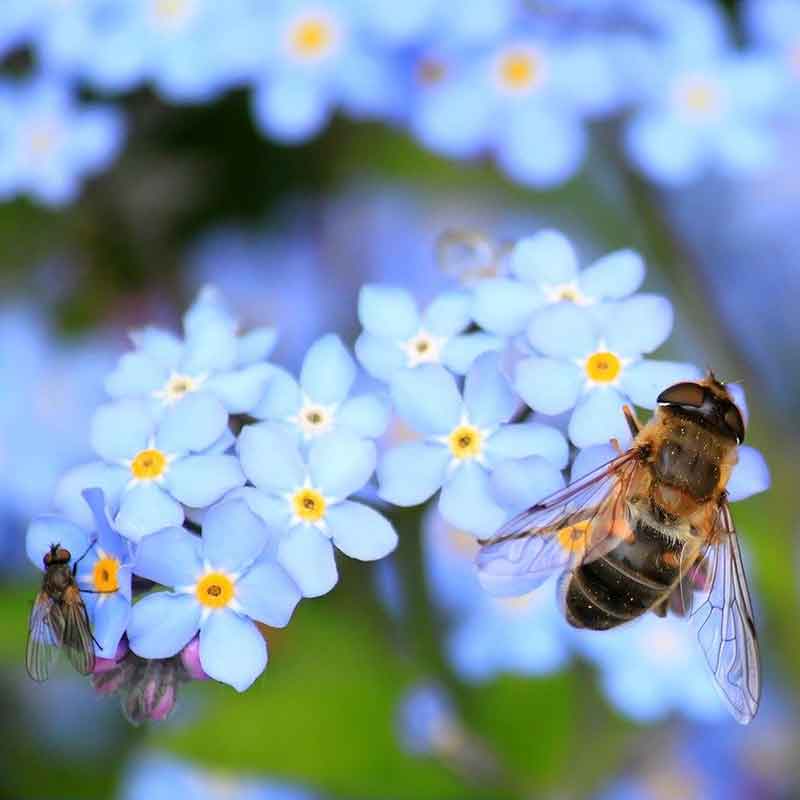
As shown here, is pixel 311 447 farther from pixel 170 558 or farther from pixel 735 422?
pixel 735 422

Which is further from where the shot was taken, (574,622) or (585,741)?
(585,741)

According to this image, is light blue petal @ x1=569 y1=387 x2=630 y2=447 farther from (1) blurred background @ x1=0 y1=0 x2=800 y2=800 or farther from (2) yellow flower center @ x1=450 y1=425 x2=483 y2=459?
(1) blurred background @ x1=0 y1=0 x2=800 y2=800

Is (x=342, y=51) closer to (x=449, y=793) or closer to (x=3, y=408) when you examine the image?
(x=3, y=408)

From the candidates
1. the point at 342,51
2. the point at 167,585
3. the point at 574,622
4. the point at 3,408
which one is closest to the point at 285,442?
the point at 167,585

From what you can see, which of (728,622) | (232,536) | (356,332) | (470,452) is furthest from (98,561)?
(356,332)

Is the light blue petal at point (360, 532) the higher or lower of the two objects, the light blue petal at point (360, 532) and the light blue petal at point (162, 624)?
the higher

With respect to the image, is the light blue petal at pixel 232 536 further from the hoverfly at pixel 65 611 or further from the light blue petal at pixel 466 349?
the light blue petal at pixel 466 349

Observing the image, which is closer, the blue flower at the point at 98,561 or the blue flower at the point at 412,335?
the blue flower at the point at 98,561

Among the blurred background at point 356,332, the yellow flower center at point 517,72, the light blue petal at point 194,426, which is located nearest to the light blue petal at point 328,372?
the light blue petal at point 194,426
